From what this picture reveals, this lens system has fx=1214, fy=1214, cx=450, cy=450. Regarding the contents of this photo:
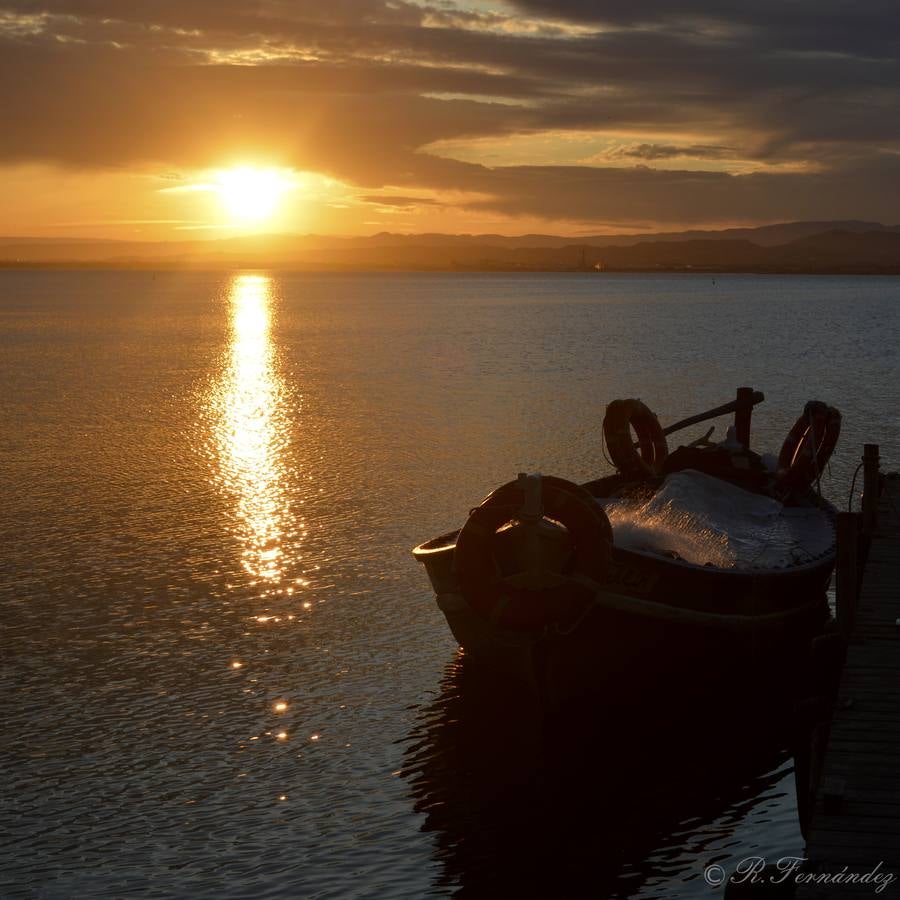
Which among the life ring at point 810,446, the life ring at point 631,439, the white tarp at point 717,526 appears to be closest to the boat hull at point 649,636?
the white tarp at point 717,526

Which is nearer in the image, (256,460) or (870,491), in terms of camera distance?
(870,491)

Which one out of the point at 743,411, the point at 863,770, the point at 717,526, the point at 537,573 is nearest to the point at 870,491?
the point at 717,526

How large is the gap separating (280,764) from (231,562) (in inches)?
362

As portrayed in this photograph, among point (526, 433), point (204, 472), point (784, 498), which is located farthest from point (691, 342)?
point (784, 498)

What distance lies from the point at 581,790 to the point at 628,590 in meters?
2.67

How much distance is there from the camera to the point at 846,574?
15453 millimetres

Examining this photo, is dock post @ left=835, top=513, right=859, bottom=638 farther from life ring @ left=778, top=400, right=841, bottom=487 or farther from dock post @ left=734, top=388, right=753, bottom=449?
dock post @ left=734, top=388, right=753, bottom=449

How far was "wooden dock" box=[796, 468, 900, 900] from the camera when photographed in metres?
9.55

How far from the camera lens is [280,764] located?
15.0 meters

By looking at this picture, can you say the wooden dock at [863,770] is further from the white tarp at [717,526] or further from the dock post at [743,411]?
the dock post at [743,411]

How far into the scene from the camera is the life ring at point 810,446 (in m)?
23.8

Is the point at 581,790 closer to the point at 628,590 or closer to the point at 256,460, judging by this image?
the point at 628,590

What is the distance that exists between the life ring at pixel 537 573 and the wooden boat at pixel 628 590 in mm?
15

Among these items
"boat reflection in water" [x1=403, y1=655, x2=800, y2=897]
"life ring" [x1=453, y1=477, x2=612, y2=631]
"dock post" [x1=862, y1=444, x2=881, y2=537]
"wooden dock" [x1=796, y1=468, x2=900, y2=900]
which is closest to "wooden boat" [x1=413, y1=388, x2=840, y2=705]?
"life ring" [x1=453, y1=477, x2=612, y2=631]
